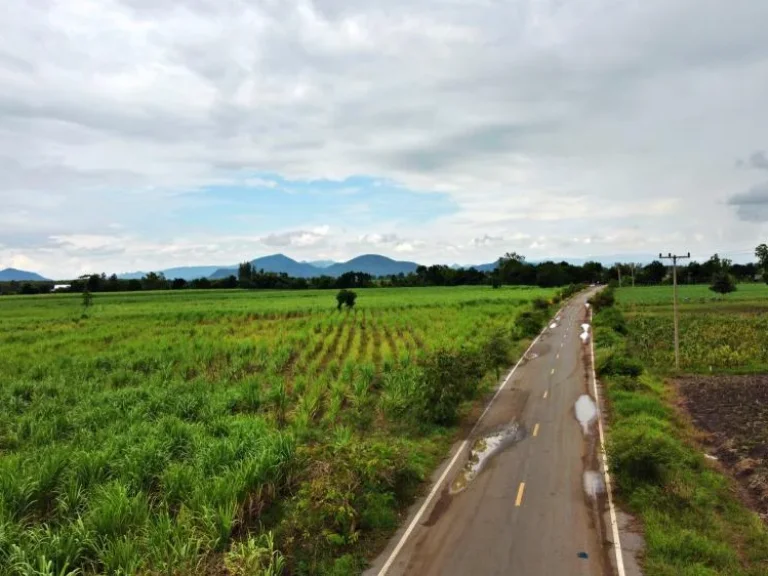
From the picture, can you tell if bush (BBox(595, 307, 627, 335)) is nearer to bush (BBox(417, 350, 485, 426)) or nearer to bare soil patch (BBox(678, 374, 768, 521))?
bare soil patch (BBox(678, 374, 768, 521))

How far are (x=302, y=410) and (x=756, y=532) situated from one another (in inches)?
552

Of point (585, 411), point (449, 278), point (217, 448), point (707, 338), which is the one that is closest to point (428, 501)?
point (217, 448)

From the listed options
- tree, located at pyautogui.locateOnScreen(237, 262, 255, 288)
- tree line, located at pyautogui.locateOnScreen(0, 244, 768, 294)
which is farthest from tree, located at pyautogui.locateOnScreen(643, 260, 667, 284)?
tree, located at pyautogui.locateOnScreen(237, 262, 255, 288)

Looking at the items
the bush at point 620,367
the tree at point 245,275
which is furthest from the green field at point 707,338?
the tree at point 245,275

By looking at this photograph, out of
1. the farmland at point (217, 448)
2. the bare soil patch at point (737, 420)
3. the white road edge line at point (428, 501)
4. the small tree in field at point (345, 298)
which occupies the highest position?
the small tree in field at point (345, 298)

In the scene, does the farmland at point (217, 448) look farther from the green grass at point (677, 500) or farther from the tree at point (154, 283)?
the tree at point (154, 283)

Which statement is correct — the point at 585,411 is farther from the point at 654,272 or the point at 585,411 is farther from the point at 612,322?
the point at 654,272

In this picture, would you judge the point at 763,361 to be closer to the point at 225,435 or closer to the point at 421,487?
the point at 421,487

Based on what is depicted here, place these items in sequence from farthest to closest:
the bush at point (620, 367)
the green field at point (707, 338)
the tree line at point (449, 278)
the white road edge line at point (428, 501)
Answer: the tree line at point (449, 278)
the green field at point (707, 338)
the bush at point (620, 367)
the white road edge line at point (428, 501)

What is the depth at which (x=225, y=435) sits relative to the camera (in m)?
17.2

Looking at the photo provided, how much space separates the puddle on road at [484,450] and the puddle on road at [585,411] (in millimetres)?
Answer: 2482

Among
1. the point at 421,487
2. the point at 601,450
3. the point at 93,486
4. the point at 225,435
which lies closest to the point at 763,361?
the point at 601,450

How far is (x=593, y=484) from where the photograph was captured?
575 inches

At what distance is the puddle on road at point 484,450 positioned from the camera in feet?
49.4
